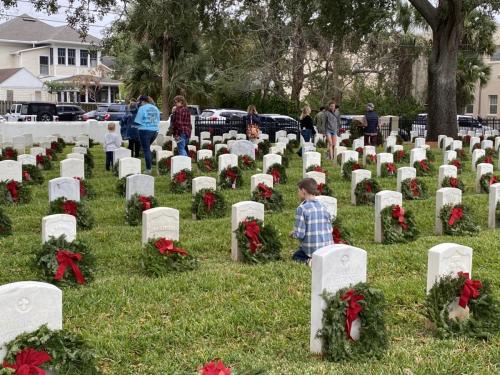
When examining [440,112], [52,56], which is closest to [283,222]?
[440,112]

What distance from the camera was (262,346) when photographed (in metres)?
5.46

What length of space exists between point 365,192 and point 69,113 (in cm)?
3478

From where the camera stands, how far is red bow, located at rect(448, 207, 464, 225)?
380 inches

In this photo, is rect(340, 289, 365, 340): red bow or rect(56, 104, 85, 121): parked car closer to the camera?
rect(340, 289, 365, 340): red bow

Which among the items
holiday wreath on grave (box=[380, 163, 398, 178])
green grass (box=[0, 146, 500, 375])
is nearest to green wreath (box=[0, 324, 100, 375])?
green grass (box=[0, 146, 500, 375])

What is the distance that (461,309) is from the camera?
19.3 ft

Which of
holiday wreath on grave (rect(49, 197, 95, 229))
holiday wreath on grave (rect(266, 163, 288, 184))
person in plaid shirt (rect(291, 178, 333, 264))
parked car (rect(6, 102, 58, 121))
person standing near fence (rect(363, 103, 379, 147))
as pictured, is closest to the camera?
person in plaid shirt (rect(291, 178, 333, 264))

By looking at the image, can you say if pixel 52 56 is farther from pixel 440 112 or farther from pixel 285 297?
pixel 285 297

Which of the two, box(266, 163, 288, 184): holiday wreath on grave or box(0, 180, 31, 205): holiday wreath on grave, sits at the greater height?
box(266, 163, 288, 184): holiday wreath on grave

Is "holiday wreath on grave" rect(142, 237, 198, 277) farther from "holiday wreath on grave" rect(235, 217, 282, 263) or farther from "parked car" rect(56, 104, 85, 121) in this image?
"parked car" rect(56, 104, 85, 121)

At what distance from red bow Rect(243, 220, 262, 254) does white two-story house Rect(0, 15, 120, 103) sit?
54333 mm

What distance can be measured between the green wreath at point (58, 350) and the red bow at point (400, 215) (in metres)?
5.53

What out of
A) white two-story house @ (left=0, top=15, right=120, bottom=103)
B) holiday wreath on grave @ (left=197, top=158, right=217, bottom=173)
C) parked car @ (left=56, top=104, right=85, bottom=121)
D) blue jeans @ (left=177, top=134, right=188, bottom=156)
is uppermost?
white two-story house @ (left=0, top=15, right=120, bottom=103)

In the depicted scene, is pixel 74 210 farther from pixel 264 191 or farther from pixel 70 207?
pixel 264 191
